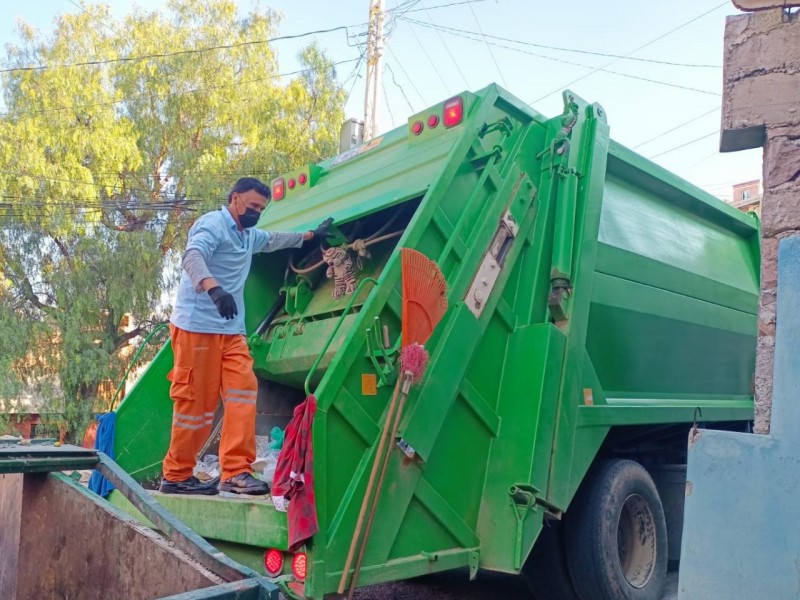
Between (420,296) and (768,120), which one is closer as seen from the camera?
(768,120)

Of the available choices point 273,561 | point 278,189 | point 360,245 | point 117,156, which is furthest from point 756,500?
point 117,156

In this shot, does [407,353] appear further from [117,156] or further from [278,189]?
[117,156]

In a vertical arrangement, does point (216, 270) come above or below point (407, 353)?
above

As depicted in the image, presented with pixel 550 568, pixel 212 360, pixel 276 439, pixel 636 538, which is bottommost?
pixel 550 568

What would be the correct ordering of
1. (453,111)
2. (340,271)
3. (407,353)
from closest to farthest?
(407,353)
(453,111)
(340,271)

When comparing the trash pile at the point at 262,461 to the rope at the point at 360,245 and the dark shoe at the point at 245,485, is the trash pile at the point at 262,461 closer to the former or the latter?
the dark shoe at the point at 245,485

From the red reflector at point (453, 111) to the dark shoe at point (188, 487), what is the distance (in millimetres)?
1965

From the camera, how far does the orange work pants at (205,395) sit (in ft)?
10.3

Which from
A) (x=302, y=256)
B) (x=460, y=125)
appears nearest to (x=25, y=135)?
(x=302, y=256)

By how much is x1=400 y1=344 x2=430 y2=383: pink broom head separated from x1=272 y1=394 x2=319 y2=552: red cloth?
1.51ft

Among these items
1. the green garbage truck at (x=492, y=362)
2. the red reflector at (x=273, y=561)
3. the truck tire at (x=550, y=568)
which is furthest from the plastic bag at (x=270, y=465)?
the truck tire at (x=550, y=568)

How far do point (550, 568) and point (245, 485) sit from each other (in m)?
1.55

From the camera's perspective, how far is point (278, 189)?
473 cm

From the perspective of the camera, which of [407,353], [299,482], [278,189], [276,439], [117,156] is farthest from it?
[117,156]
